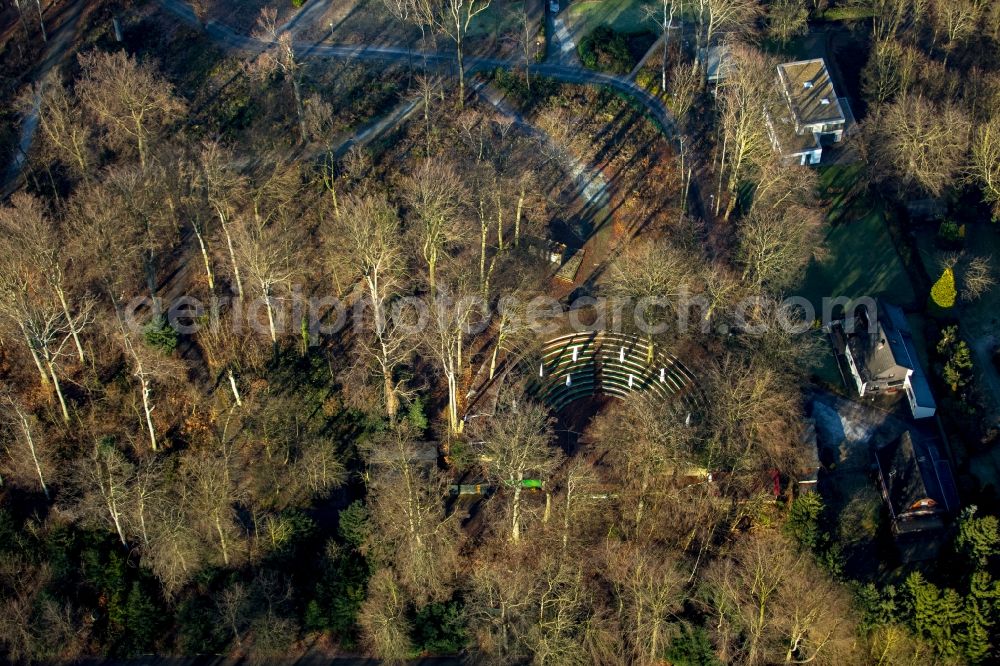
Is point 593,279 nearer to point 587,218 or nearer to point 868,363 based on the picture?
point 587,218

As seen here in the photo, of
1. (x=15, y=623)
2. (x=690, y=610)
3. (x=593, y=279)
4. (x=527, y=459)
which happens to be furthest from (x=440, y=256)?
(x=15, y=623)

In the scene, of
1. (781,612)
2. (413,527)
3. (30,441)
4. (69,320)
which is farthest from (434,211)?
(781,612)

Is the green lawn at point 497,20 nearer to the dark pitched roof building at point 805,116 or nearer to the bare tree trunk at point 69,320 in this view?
the dark pitched roof building at point 805,116

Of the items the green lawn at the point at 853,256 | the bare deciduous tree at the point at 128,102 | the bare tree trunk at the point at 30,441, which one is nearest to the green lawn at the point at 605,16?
the green lawn at the point at 853,256

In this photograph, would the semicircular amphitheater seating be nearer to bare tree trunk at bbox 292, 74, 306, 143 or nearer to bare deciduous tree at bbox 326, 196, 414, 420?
bare deciduous tree at bbox 326, 196, 414, 420

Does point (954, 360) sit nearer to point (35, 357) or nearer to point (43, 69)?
point (35, 357)

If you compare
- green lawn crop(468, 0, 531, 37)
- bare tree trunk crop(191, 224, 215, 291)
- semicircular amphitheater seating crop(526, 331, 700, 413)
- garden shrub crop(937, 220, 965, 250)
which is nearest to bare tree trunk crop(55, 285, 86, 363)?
bare tree trunk crop(191, 224, 215, 291)
